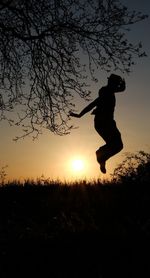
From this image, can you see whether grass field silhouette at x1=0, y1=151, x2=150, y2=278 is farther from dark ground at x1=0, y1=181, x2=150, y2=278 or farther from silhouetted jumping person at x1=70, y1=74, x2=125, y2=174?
silhouetted jumping person at x1=70, y1=74, x2=125, y2=174

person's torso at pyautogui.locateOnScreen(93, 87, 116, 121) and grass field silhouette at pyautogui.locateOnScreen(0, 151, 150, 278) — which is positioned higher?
person's torso at pyautogui.locateOnScreen(93, 87, 116, 121)

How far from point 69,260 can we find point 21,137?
650 cm

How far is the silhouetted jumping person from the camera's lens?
29.5ft

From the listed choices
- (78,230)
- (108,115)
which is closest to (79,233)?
(78,230)

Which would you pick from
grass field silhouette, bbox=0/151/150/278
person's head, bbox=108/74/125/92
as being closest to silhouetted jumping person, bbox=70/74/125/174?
person's head, bbox=108/74/125/92

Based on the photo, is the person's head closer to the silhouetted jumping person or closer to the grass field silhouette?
the silhouetted jumping person

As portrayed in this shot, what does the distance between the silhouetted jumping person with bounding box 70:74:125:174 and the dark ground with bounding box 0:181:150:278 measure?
3.47 feet

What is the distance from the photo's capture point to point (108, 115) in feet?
30.0

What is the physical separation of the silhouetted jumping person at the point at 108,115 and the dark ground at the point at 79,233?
1.06m

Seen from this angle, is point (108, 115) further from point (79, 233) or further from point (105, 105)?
point (79, 233)

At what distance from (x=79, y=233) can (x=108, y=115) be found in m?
2.60

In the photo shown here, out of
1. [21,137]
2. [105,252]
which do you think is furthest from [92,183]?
[105,252]

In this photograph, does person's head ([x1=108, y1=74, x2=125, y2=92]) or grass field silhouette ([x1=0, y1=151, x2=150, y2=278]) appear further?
person's head ([x1=108, y1=74, x2=125, y2=92])

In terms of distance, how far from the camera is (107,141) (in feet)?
30.6
